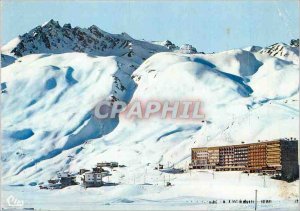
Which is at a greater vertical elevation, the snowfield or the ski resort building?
the snowfield

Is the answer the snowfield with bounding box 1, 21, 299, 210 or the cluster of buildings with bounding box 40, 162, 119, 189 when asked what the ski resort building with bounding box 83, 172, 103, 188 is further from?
the snowfield with bounding box 1, 21, 299, 210

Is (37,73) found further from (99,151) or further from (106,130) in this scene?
(99,151)

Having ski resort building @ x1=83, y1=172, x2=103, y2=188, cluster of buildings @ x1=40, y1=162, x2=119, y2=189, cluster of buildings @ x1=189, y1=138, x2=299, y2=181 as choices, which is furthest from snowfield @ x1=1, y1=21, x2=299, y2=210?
cluster of buildings @ x1=189, y1=138, x2=299, y2=181

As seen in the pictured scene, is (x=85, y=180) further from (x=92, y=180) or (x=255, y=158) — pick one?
(x=255, y=158)

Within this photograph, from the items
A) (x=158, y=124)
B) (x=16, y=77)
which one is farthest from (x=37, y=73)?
(x=158, y=124)

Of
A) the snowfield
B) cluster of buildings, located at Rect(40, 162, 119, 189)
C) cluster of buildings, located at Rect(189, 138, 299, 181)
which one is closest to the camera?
the snowfield

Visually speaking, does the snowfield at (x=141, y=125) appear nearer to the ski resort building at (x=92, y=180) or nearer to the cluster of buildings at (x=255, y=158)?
the ski resort building at (x=92, y=180)

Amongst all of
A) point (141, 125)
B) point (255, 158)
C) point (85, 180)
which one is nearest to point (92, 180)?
point (85, 180)
